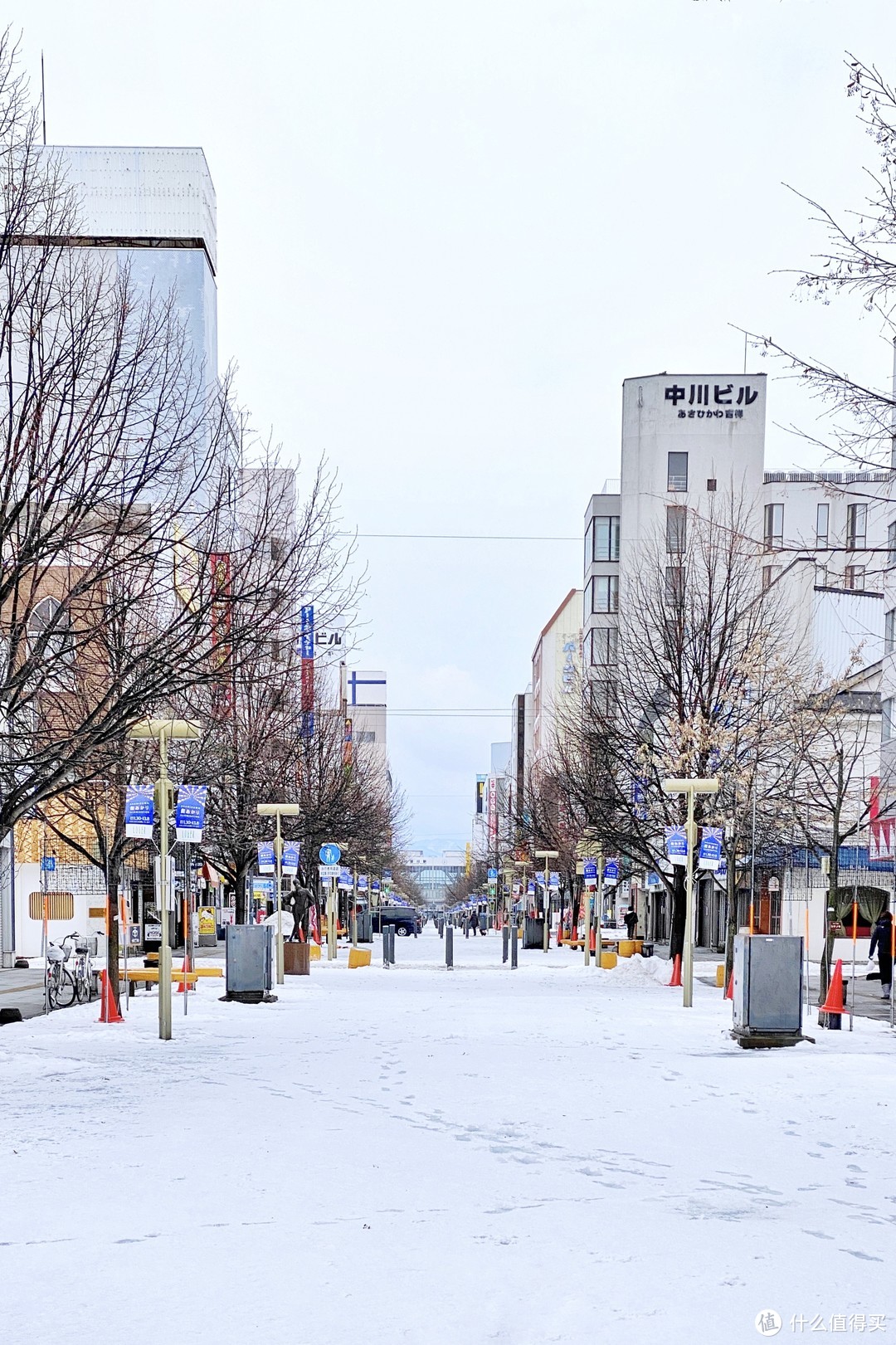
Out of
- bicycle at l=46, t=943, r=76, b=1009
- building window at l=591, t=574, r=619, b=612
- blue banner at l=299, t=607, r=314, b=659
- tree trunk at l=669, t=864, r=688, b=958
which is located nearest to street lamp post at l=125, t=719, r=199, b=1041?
blue banner at l=299, t=607, r=314, b=659

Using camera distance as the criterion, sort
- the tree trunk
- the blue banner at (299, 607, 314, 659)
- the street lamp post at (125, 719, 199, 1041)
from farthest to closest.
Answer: the tree trunk → the street lamp post at (125, 719, 199, 1041) → the blue banner at (299, 607, 314, 659)

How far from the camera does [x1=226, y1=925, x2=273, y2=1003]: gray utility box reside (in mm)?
26172

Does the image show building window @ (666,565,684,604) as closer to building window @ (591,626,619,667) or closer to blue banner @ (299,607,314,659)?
blue banner @ (299,607,314,659)

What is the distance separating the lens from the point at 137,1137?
35.8ft

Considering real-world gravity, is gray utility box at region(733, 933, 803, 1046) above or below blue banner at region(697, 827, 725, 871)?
below

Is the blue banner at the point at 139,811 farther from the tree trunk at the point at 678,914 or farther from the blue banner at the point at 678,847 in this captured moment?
the tree trunk at the point at 678,914

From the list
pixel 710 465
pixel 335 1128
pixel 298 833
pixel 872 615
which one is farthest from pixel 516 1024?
pixel 710 465

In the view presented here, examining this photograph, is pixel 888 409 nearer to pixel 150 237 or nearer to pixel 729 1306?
pixel 729 1306

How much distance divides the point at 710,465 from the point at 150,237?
35.6m

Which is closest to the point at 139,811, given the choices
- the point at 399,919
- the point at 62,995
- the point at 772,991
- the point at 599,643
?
the point at 772,991

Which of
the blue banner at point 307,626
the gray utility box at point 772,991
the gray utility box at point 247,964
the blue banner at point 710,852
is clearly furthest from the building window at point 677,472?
the gray utility box at point 772,991

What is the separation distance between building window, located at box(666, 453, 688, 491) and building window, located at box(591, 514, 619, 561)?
5252mm

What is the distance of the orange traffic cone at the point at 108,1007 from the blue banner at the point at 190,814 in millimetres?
2342

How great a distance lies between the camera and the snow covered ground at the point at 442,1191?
6371 mm
